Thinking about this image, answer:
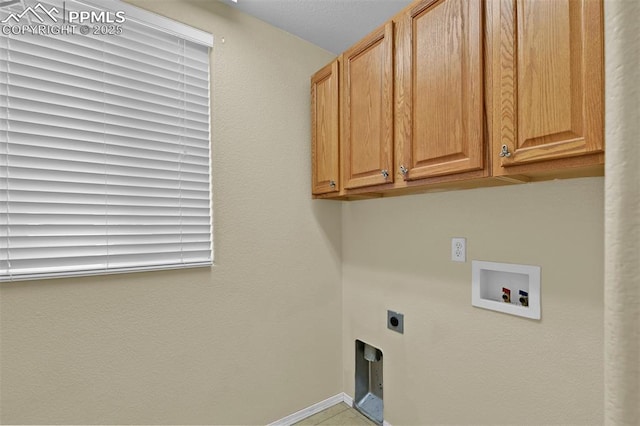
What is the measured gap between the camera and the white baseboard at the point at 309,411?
1.92 metres

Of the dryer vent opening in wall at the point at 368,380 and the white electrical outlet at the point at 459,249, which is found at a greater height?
the white electrical outlet at the point at 459,249

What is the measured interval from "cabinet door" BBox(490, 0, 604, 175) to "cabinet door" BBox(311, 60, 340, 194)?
89 cm

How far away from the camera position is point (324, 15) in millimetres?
1781

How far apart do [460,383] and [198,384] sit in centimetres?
131

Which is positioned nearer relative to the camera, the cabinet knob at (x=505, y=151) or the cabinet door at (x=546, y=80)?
the cabinet door at (x=546, y=80)

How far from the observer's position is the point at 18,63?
1.22m

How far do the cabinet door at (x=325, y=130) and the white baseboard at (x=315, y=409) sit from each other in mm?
1391

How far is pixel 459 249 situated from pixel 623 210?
1.34 meters

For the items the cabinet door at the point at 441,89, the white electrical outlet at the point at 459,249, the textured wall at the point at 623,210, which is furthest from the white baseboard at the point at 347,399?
the textured wall at the point at 623,210

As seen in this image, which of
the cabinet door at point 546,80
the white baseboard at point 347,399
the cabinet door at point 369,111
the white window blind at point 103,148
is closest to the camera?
the cabinet door at point 546,80

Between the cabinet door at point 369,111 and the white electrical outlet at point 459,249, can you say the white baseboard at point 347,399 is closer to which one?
the white electrical outlet at point 459,249

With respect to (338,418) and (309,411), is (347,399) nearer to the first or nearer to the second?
(338,418)

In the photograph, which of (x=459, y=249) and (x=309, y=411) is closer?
(x=459, y=249)

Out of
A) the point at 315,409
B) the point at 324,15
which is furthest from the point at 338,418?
the point at 324,15
